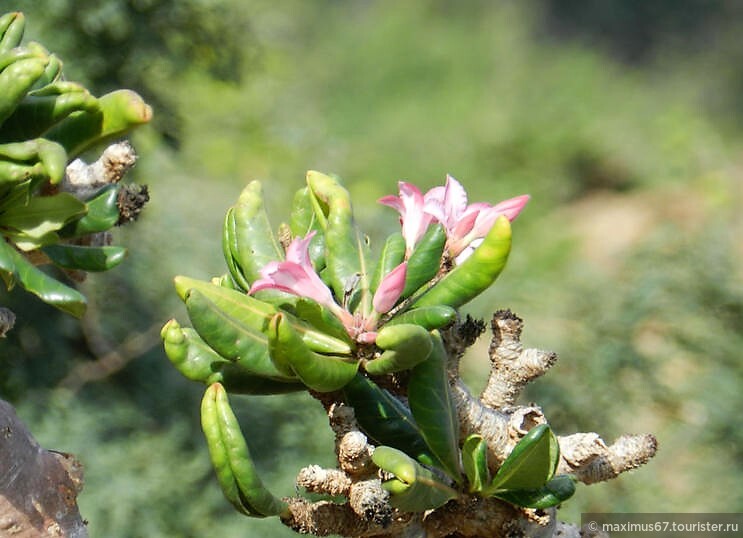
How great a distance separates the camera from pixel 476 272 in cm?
110

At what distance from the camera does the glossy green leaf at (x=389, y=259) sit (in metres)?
1.16

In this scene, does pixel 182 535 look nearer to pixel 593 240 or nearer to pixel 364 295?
pixel 364 295

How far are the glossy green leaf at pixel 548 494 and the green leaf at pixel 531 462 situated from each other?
1.4 inches

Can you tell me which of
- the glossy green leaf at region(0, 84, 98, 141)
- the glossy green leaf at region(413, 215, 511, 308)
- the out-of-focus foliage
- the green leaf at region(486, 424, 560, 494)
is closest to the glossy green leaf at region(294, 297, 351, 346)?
the glossy green leaf at region(413, 215, 511, 308)

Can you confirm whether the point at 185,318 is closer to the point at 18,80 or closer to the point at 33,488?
the point at 33,488

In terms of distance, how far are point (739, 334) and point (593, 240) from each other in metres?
5.32

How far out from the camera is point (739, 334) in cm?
347

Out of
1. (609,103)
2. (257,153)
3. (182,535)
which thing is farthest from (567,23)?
(182,535)

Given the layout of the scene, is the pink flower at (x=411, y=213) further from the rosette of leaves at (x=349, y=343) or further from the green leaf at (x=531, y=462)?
the green leaf at (x=531, y=462)

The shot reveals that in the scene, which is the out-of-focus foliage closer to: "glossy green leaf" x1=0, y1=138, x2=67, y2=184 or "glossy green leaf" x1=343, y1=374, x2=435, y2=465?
"glossy green leaf" x1=0, y1=138, x2=67, y2=184

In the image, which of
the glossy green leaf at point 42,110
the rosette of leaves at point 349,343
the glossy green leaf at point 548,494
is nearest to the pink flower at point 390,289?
the rosette of leaves at point 349,343

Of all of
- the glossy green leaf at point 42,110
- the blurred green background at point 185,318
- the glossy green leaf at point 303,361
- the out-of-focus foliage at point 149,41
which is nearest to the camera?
the glossy green leaf at point 303,361

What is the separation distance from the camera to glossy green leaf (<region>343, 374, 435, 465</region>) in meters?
1.16

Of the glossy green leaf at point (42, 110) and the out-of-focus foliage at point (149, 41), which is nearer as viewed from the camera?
the glossy green leaf at point (42, 110)
